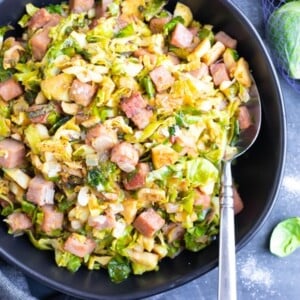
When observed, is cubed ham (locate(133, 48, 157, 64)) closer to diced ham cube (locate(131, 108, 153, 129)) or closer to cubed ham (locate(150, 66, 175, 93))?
cubed ham (locate(150, 66, 175, 93))

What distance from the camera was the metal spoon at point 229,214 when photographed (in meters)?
2.08

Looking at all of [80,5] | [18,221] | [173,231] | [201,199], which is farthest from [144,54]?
A: [18,221]

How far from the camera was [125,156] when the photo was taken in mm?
2127

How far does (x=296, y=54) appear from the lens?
266 centimetres

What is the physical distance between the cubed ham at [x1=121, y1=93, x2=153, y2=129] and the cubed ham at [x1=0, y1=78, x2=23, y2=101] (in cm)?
44

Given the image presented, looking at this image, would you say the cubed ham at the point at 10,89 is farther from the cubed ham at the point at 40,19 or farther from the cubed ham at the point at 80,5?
the cubed ham at the point at 80,5

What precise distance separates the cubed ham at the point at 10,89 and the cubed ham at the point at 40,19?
0.25 meters

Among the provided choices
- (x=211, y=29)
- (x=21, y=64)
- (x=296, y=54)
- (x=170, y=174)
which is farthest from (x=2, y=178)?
(x=296, y=54)

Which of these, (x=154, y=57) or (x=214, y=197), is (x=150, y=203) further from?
(x=154, y=57)

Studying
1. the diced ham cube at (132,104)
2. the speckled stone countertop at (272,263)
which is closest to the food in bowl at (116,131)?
the diced ham cube at (132,104)

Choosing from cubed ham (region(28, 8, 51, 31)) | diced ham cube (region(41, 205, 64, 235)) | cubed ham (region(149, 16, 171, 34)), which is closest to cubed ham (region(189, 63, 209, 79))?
cubed ham (region(149, 16, 171, 34))

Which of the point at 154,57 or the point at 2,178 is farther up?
the point at 154,57

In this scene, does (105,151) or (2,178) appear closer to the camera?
(105,151)

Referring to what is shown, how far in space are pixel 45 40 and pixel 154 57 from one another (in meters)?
0.42
